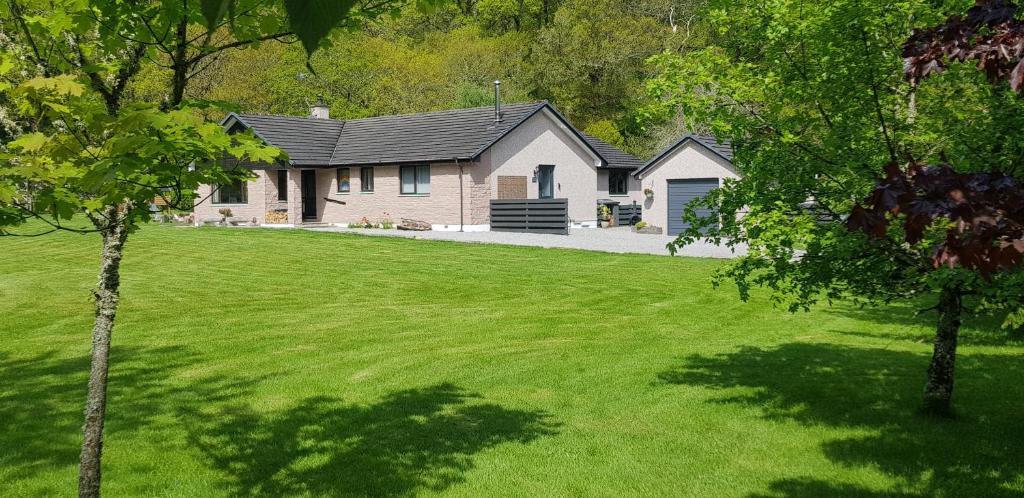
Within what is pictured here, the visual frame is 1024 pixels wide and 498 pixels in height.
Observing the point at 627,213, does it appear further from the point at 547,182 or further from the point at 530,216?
the point at 530,216

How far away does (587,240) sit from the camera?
102 ft

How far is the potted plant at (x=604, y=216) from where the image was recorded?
4175cm

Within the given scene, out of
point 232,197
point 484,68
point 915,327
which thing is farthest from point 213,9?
point 484,68

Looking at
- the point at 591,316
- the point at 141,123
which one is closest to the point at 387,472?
the point at 141,123

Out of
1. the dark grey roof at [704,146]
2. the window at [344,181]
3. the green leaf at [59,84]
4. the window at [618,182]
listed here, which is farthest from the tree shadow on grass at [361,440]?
the window at [618,182]

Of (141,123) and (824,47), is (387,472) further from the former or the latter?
(824,47)

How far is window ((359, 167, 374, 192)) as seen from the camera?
37.8 metres

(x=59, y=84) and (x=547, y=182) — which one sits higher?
(x=547, y=182)

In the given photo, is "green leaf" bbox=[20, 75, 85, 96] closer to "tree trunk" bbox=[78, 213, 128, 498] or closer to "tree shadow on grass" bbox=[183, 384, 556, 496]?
"tree trunk" bbox=[78, 213, 128, 498]

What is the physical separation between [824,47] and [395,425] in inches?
213

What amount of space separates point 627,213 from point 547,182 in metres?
6.70

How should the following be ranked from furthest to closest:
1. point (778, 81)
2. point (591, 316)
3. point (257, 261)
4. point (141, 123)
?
point (257, 261)
point (591, 316)
point (778, 81)
point (141, 123)

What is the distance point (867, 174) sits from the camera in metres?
7.04

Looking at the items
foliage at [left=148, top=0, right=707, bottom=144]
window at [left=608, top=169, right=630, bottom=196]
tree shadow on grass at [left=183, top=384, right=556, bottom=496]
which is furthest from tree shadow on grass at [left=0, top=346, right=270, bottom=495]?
foliage at [left=148, top=0, right=707, bottom=144]
